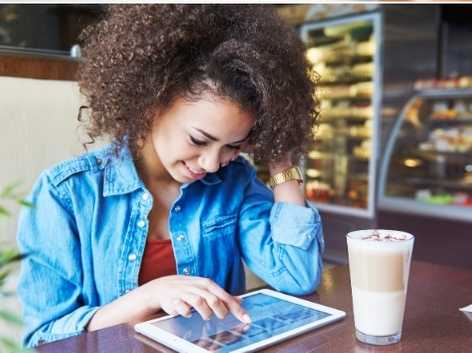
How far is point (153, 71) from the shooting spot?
114 cm

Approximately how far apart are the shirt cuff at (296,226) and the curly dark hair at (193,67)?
6.4 inches

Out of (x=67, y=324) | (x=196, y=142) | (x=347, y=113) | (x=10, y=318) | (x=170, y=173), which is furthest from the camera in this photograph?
(x=347, y=113)

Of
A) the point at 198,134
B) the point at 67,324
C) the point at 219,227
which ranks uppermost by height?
the point at 198,134

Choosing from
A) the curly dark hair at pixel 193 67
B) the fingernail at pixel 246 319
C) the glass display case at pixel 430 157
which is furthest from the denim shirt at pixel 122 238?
the glass display case at pixel 430 157

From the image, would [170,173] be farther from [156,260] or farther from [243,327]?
[243,327]

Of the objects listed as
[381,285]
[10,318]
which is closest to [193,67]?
[381,285]

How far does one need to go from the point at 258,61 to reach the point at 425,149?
309 cm

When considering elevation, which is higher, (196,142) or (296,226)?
(196,142)

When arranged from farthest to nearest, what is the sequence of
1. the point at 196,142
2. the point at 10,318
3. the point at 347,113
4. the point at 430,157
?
the point at 347,113, the point at 430,157, the point at 196,142, the point at 10,318

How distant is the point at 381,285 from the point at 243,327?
23 centimetres

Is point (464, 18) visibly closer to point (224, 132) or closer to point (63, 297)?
point (224, 132)

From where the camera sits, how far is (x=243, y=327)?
2.77 ft

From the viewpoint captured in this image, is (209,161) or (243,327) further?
(209,161)

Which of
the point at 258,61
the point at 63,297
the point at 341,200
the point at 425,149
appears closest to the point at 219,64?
the point at 258,61
